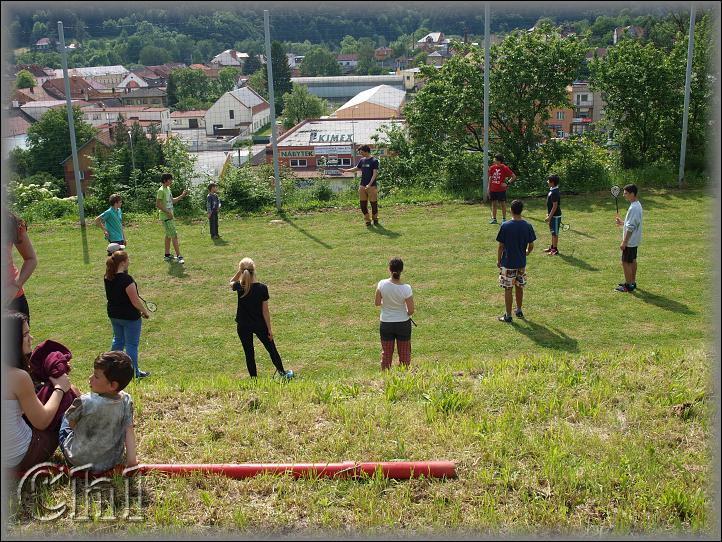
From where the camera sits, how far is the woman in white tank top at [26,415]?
14.1 ft

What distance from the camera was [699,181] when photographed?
17969mm

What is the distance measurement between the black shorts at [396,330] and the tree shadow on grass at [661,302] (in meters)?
4.60

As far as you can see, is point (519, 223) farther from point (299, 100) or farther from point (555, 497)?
point (299, 100)

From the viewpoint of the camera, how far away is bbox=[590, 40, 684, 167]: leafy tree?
18781mm

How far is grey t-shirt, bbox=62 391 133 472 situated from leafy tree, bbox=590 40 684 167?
57.0 feet

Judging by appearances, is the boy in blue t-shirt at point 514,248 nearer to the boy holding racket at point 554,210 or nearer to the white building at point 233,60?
the boy holding racket at point 554,210

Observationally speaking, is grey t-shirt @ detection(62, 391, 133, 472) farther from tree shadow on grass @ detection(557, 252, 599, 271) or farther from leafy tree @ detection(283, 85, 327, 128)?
leafy tree @ detection(283, 85, 327, 128)

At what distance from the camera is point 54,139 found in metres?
18.1

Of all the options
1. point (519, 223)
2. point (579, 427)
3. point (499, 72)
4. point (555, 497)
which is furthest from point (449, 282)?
point (499, 72)

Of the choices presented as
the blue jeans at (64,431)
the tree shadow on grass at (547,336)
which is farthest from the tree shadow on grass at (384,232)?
the blue jeans at (64,431)

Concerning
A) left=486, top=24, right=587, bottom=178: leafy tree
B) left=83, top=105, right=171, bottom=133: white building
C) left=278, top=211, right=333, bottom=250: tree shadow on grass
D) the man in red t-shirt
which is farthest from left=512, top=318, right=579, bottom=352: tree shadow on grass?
left=83, top=105, right=171, bottom=133: white building

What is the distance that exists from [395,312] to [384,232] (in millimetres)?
7325

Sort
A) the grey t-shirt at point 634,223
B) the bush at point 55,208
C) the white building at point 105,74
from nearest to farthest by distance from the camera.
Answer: the grey t-shirt at point 634,223, the bush at point 55,208, the white building at point 105,74

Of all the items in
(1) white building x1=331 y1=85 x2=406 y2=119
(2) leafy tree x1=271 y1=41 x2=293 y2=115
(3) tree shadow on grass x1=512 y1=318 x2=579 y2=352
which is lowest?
(3) tree shadow on grass x1=512 y1=318 x2=579 y2=352
